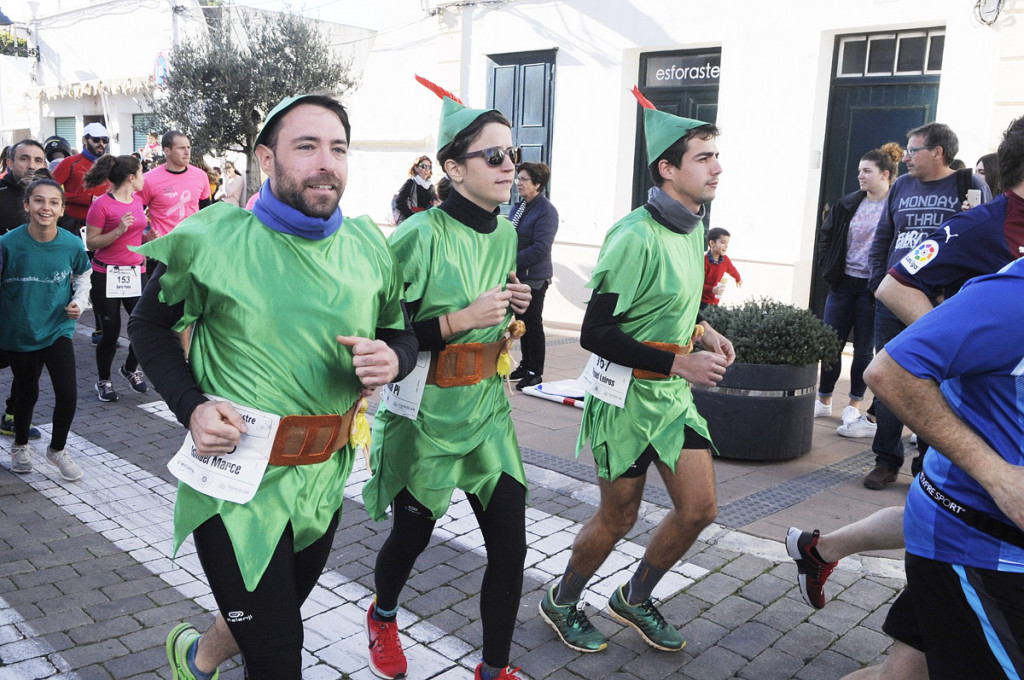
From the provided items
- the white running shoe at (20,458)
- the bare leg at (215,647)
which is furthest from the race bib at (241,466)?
the white running shoe at (20,458)

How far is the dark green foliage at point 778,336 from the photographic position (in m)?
5.63

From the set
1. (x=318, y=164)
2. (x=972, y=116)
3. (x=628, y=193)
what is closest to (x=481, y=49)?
(x=628, y=193)

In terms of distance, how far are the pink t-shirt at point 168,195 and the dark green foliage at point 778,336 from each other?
16.0 ft

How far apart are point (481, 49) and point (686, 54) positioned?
3079mm

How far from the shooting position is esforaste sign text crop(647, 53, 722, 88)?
1009cm

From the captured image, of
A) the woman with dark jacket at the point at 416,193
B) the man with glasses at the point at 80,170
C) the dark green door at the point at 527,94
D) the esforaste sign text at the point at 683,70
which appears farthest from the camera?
the dark green door at the point at 527,94

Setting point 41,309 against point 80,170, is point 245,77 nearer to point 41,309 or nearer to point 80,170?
point 80,170

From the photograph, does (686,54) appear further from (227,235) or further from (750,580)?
(227,235)

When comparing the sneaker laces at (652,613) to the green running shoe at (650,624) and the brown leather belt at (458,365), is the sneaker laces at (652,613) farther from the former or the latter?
the brown leather belt at (458,365)

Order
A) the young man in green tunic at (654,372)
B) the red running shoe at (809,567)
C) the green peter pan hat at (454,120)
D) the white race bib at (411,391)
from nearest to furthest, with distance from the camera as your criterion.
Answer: the white race bib at (411,391) → the green peter pan hat at (454,120) → the young man in green tunic at (654,372) → the red running shoe at (809,567)

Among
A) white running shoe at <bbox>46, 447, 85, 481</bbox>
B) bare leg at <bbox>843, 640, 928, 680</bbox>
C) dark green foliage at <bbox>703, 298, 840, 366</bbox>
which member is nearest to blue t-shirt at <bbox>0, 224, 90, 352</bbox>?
white running shoe at <bbox>46, 447, 85, 481</bbox>

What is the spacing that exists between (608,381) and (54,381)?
11.8 feet

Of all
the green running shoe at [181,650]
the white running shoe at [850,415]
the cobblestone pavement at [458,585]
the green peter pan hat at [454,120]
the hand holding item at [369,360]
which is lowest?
the cobblestone pavement at [458,585]

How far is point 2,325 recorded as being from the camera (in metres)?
5.12
